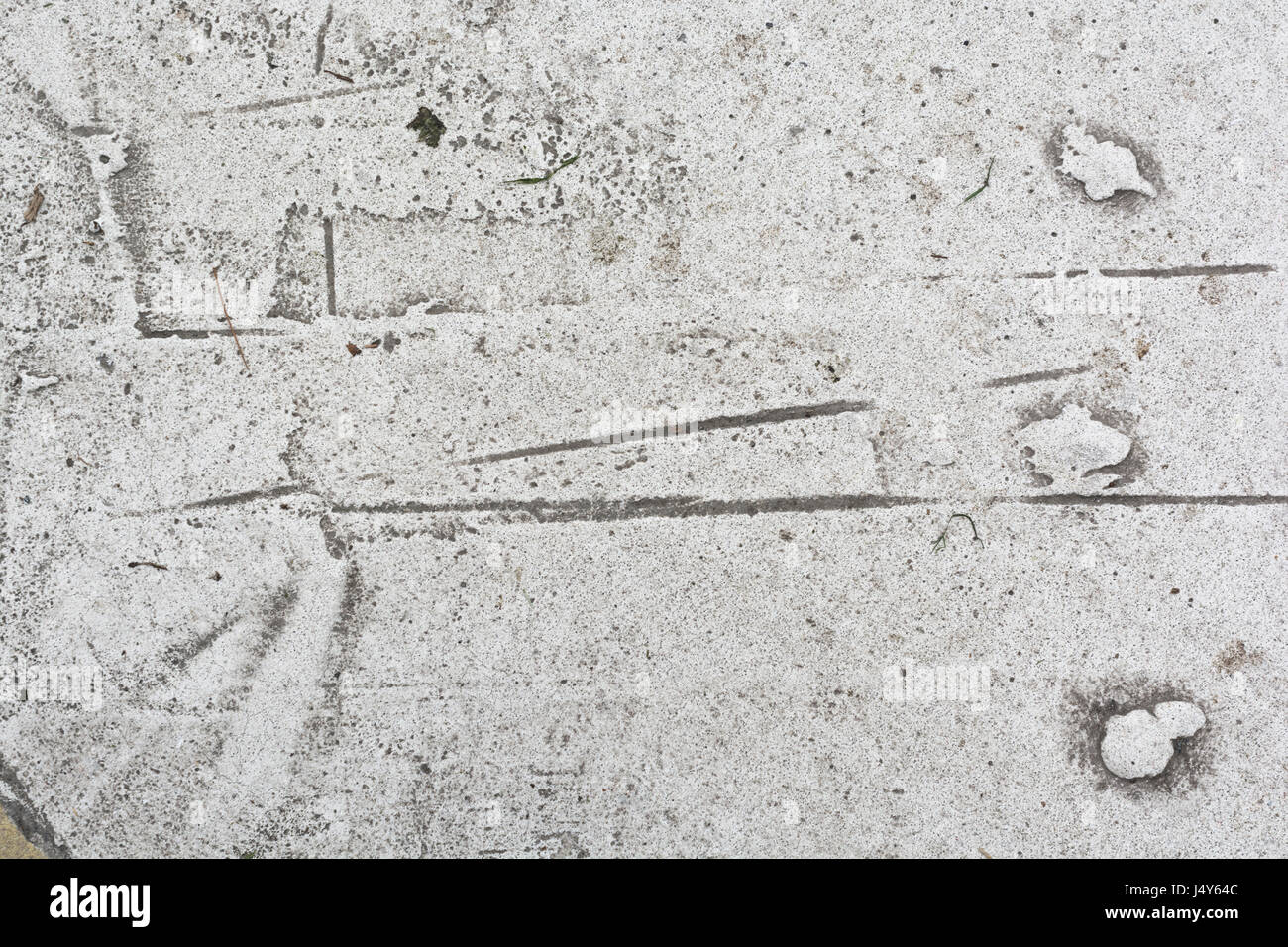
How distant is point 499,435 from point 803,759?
1.34m

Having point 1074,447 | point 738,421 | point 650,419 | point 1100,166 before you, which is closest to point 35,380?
point 650,419

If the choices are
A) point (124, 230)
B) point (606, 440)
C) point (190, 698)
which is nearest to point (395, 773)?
point (190, 698)

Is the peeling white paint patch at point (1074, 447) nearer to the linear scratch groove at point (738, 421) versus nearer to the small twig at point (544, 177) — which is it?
the linear scratch groove at point (738, 421)

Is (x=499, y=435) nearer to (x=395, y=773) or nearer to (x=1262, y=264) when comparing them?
(x=395, y=773)

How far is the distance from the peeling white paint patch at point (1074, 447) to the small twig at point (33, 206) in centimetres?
304

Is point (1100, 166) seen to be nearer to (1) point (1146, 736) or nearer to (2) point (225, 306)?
(1) point (1146, 736)

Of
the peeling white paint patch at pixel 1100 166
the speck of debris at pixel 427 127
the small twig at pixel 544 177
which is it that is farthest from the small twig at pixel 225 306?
the peeling white paint patch at pixel 1100 166

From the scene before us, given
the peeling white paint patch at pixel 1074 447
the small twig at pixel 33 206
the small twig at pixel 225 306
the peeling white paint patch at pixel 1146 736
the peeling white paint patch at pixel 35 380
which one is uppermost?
the small twig at pixel 33 206

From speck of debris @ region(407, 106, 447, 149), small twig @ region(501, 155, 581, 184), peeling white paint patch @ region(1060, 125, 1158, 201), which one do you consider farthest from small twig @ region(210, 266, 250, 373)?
peeling white paint patch @ region(1060, 125, 1158, 201)

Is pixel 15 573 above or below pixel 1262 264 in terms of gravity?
below

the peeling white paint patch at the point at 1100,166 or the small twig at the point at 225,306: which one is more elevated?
the peeling white paint patch at the point at 1100,166

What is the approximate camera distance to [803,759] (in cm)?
386

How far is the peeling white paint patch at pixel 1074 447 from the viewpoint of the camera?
384 centimetres

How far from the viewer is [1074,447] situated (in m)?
3.85
